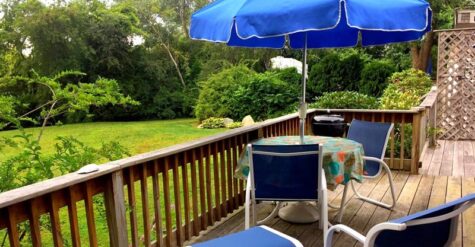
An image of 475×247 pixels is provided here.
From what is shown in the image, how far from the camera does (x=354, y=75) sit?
A: 12.9 meters

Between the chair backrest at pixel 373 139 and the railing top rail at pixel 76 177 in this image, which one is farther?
the chair backrest at pixel 373 139

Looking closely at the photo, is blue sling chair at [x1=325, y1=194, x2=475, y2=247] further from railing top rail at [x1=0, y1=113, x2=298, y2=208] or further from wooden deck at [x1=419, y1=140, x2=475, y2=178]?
wooden deck at [x1=419, y1=140, x2=475, y2=178]

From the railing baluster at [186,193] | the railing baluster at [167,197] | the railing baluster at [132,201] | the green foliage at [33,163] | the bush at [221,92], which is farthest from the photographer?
the bush at [221,92]

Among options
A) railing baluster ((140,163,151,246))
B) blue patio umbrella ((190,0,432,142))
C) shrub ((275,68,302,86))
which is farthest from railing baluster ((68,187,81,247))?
shrub ((275,68,302,86))

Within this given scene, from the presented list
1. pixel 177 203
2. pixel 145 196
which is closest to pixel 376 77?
pixel 177 203

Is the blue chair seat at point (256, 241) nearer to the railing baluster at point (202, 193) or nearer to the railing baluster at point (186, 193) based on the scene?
the railing baluster at point (186, 193)

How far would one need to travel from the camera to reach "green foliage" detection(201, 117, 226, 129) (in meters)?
13.2

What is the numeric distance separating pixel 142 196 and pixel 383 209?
2246mm

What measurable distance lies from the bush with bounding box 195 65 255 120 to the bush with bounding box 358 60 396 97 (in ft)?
12.6

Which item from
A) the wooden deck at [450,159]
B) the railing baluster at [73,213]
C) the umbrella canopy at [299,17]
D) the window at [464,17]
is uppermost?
the window at [464,17]

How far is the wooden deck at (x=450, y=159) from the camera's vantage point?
4.93 metres

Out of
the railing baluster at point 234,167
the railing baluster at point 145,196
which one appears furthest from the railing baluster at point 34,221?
the railing baluster at point 234,167

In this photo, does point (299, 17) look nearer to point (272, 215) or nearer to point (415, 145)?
point (272, 215)

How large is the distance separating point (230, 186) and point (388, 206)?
1484 mm
